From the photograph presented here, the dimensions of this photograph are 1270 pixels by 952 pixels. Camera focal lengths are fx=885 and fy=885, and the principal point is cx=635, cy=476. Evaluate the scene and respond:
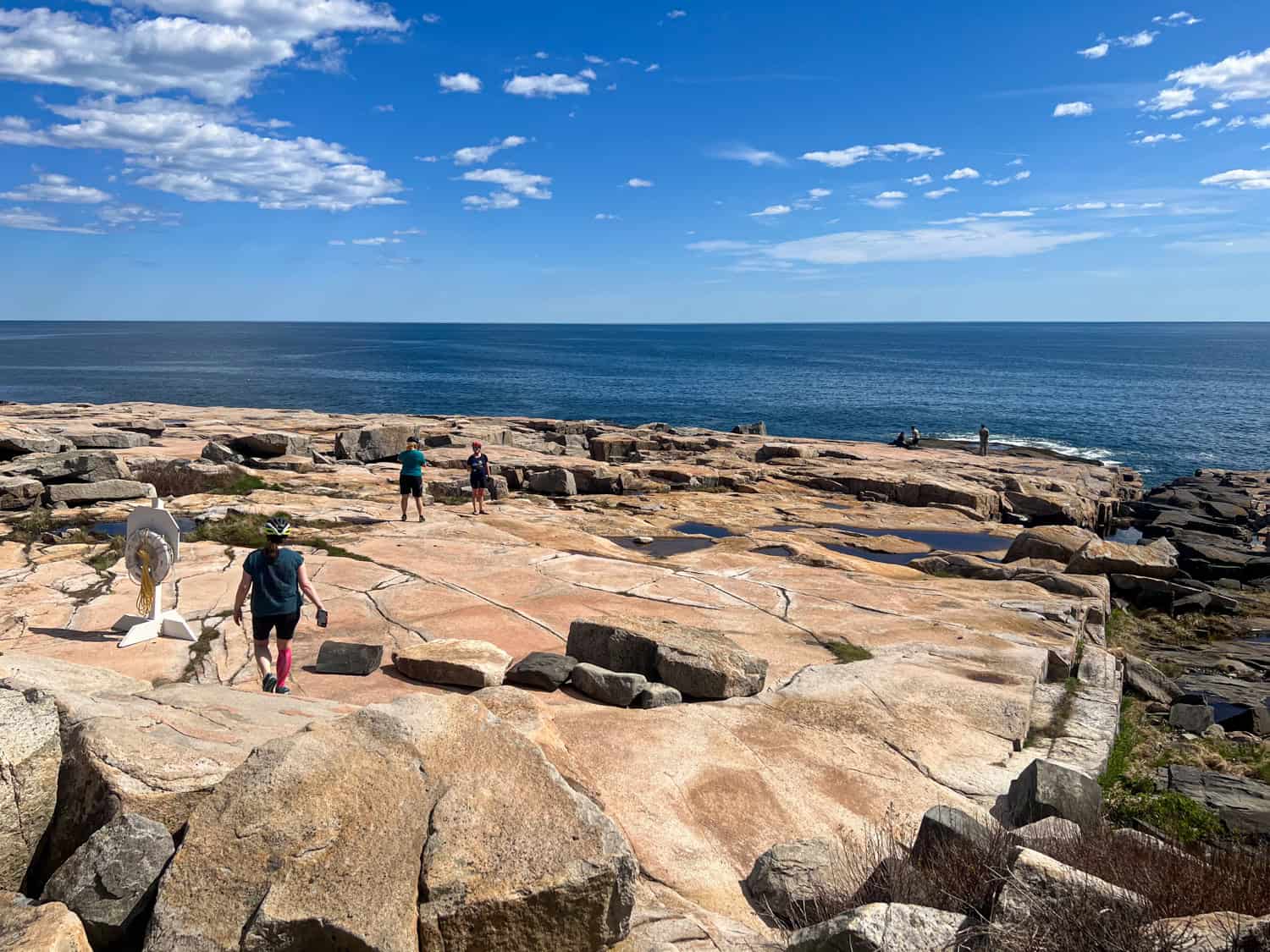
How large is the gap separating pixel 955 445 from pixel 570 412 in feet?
119

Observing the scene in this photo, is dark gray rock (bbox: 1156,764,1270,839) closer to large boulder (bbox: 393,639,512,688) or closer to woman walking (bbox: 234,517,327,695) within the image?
large boulder (bbox: 393,639,512,688)

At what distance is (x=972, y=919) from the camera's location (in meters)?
4.50

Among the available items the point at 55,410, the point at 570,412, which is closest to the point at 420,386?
the point at 570,412

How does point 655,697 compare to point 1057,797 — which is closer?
point 1057,797

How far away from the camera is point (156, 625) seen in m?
10.1

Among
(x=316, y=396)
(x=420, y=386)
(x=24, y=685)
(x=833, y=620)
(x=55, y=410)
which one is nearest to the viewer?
(x=24, y=685)

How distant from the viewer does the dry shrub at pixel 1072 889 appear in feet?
13.4

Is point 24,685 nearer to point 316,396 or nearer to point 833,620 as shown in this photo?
point 833,620

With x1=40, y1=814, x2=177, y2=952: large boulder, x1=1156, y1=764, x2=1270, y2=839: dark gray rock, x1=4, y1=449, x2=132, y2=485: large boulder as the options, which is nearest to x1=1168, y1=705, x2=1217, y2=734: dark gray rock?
x1=1156, y1=764, x2=1270, y2=839: dark gray rock

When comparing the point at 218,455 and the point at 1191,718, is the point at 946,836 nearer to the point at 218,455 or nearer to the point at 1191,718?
the point at 1191,718

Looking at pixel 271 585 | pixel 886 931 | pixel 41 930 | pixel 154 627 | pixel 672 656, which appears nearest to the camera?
pixel 41 930

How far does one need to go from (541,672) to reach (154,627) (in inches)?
182

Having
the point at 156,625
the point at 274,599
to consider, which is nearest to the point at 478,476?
the point at 156,625

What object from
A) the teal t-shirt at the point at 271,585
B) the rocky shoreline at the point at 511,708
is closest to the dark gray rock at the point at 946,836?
the rocky shoreline at the point at 511,708
